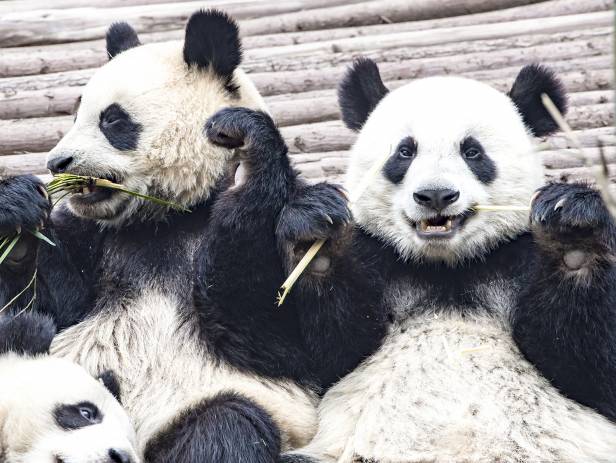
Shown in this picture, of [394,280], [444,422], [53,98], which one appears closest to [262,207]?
[394,280]

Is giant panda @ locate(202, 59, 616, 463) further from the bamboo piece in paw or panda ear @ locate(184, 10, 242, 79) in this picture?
panda ear @ locate(184, 10, 242, 79)

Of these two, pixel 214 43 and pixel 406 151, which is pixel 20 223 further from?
pixel 406 151

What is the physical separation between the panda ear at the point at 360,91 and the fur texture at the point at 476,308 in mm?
297

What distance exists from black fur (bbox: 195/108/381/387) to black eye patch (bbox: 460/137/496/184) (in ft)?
2.27

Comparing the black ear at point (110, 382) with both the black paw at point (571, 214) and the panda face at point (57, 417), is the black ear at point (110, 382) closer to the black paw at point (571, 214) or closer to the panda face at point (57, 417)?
the panda face at point (57, 417)

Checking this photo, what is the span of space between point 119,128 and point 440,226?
5.29 ft

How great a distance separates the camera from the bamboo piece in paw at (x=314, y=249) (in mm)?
5199

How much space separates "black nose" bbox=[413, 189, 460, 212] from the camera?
210 inches

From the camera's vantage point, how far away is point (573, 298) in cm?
514

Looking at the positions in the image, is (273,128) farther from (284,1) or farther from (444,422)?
(284,1)

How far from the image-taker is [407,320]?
5.66 metres

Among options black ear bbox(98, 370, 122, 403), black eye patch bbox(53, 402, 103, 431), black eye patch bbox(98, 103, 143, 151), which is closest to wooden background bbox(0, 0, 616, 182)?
black eye patch bbox(98, 103, 143, 151)

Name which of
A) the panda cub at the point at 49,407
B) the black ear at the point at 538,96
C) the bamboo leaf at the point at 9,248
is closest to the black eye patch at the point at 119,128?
the bamboo leaf at the point at 9,248

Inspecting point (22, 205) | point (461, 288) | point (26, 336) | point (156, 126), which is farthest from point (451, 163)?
point (26, 336)
